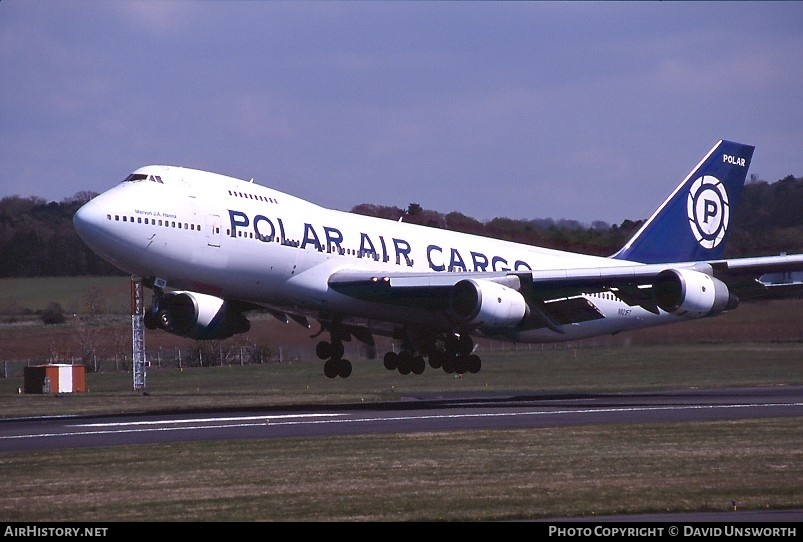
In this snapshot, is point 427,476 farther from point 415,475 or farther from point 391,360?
point 391,360

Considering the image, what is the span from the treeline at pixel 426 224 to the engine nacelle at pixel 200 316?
10.6 m

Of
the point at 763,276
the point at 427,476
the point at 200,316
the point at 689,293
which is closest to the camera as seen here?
the point at 427,476

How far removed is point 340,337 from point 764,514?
90.5ft

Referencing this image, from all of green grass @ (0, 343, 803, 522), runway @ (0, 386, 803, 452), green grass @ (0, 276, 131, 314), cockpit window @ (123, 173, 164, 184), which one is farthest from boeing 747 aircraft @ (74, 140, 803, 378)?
green grass @ (0, 276, 131, 314)

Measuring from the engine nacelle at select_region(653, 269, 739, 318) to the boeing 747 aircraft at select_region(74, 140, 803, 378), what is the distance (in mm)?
46

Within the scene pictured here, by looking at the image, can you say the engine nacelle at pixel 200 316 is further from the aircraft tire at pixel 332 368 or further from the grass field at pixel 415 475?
the aircraft tire at pixel 332 368

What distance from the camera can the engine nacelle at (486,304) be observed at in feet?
121

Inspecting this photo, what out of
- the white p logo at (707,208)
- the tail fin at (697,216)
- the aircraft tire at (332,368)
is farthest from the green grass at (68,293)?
the white p logo at (707,208)

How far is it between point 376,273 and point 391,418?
757cm

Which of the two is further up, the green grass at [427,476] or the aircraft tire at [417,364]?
the aircraft tire at [417,364]

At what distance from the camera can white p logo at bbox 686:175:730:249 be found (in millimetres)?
47906

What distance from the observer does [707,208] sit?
4809cm

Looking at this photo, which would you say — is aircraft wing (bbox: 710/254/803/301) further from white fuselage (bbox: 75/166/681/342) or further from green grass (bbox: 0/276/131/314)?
green grass (bbox: 0/276/131/314)

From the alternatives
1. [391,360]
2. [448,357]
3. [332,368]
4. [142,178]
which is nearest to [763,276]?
[448,357]
